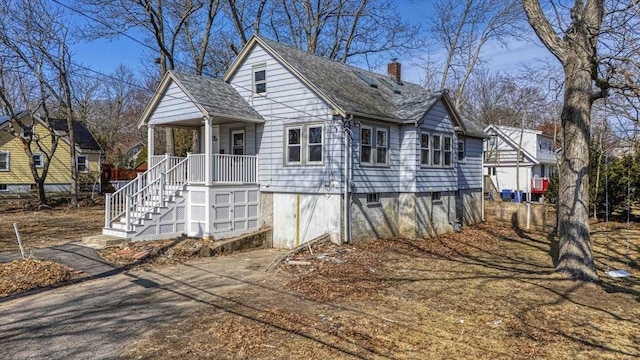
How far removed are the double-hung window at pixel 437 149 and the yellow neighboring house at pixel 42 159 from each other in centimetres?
2625

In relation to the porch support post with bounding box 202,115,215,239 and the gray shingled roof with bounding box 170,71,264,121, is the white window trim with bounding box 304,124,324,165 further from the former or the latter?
the porch support post with bounding box 202,115,215,239

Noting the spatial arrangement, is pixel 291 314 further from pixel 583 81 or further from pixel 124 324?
pixel 583 81

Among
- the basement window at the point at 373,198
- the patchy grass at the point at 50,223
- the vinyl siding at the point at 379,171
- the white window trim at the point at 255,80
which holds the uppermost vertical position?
the white window trim at the point at 255,80

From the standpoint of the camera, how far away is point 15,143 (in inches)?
1309

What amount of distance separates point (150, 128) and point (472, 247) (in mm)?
12283

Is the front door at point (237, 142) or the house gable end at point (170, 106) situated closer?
the house gable end at point (170, 106)

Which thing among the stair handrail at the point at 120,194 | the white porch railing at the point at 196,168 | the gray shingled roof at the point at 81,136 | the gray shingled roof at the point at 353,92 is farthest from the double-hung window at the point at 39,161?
the gray shingled roof at the point at 353,92

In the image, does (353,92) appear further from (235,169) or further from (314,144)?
(235,169)

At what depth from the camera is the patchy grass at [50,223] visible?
46.5 feet

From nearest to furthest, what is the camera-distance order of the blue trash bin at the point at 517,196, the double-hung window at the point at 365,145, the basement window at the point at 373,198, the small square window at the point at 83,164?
1. the double-hung window at the point at 365,145
2. the basement window at the point at 373,198
3. the blue trash bin at the point at 517,196
4. the small square window at the point at 83,164

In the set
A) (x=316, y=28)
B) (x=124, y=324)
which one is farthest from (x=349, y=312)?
(x=316, y=28)

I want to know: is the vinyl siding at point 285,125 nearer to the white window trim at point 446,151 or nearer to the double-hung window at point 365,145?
the double-hung window at point 365,145

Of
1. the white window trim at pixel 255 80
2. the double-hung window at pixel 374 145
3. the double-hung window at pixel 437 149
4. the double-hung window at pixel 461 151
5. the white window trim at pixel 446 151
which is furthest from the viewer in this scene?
the double-hung window at pixel 461 151

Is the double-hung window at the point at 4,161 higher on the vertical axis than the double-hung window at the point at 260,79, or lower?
lower
